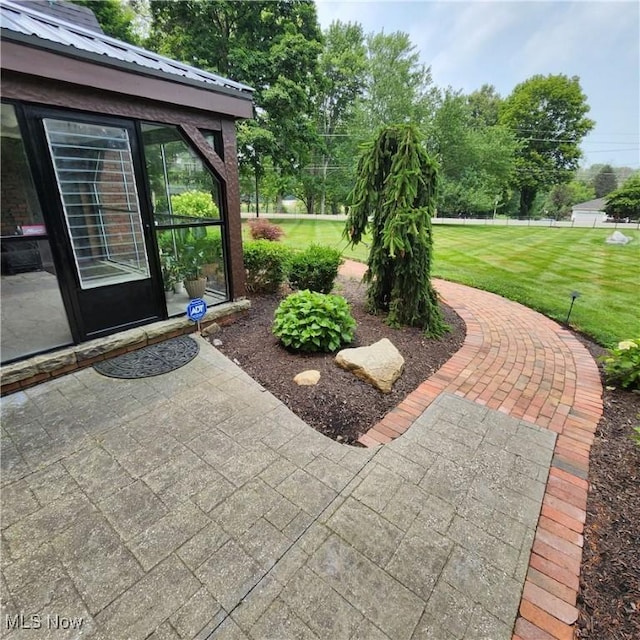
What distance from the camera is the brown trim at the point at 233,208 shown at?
396 centimetres

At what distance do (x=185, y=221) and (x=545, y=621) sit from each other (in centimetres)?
447

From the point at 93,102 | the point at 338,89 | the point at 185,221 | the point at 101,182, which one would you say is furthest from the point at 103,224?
the point at 338,89

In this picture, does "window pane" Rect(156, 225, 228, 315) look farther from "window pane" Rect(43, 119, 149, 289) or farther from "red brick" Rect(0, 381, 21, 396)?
"red brick" Rect(0, 381, 21, 396)

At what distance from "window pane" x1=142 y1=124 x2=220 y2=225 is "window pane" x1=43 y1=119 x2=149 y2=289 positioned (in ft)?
0.85

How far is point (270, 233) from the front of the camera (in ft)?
28.5

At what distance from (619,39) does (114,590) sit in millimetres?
10130

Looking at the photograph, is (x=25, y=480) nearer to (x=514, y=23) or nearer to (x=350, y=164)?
(x=514, y=23)

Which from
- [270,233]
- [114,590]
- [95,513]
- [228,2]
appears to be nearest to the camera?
[114,590]

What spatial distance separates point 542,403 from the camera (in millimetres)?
3010

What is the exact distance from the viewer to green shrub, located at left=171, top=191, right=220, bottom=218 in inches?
166

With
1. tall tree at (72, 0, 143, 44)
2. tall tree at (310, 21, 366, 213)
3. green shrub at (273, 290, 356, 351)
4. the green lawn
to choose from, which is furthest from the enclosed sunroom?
tall tree at (310, 21, 366, 213)

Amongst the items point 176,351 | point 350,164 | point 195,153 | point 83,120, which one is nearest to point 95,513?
point 176,351

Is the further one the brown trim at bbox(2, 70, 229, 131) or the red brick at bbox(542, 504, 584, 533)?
the brown trim at bbox(2, 70, 229, 131)

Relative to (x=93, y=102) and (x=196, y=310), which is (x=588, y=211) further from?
(x=93, y=102)
